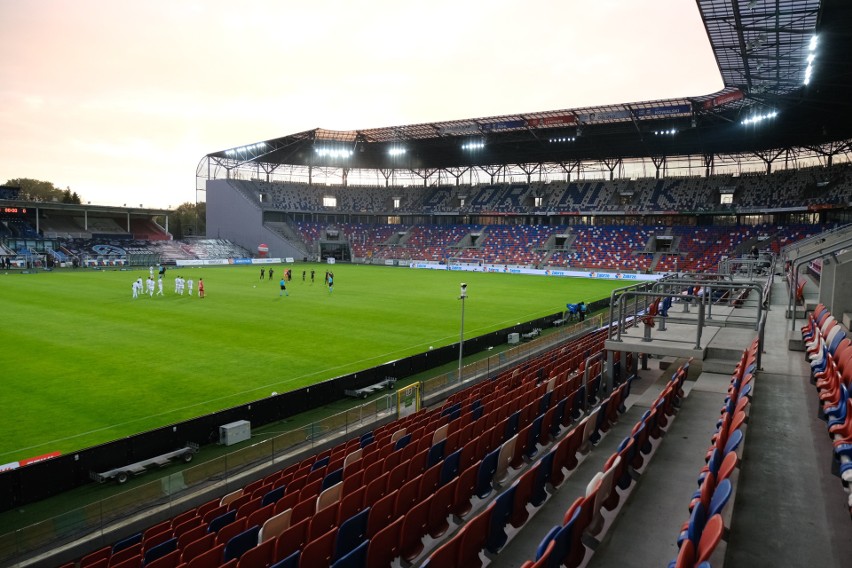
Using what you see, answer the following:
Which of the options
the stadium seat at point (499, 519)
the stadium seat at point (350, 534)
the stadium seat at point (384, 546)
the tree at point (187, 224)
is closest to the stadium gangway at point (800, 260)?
the stadium seat at point (499, 519)

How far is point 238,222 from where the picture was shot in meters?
87.2

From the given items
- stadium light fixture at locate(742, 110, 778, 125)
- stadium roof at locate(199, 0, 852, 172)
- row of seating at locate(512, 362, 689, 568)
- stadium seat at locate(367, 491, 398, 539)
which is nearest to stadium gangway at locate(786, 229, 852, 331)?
row of seating at locate(512, 362, 689, 568)

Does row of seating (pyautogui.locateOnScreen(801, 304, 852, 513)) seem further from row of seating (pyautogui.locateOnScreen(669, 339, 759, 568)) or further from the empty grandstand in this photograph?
row of seating (pyautogui.locateOnScreen(669, 339, 759, 568))

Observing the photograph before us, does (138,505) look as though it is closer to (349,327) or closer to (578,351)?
(578,351)

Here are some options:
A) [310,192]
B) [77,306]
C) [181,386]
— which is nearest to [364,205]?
[310,192]

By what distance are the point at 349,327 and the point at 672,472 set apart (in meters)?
21.5

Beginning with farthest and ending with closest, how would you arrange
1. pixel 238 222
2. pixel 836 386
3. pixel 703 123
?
pixel 238 222 → pixel 703 123 → pixel 836 386

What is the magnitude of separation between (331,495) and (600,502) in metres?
3.82

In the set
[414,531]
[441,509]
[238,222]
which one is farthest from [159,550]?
[238,222]

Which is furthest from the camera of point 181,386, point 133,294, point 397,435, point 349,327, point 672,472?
point 133,294

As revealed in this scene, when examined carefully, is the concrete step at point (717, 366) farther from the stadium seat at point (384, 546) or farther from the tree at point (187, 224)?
the tree at point (187, 224)

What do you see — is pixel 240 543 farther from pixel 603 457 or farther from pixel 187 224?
pixel 187 224

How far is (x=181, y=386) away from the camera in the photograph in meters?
17.6

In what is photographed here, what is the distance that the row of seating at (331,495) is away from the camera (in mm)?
6742
